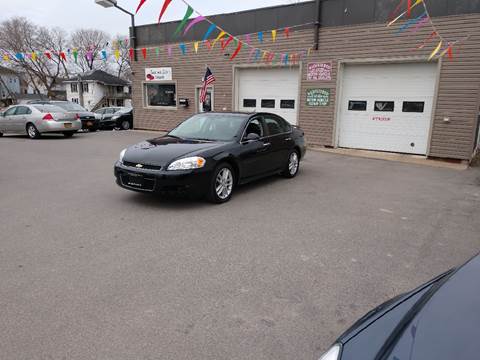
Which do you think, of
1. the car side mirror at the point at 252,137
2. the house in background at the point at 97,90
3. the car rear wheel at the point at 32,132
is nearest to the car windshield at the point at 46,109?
the car rear wheel at the point at 32,132

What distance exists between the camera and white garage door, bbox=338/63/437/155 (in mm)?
11438

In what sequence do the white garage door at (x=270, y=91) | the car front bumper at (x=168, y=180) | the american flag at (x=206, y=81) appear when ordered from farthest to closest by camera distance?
the american flag at (x=206, y=81) < the white garage door at (x=270, y=91) < the car front bumper at (x=168, y=180)

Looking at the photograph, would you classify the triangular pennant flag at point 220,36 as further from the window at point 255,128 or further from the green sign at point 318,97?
the window at point 255,128

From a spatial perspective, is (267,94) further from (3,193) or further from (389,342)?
(389,342)

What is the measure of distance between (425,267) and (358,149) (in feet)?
30.7

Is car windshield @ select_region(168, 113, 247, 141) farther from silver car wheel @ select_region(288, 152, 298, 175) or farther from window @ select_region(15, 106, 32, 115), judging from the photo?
window @ select_region(15, 106, 32, 115)

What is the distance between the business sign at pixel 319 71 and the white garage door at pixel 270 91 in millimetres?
639

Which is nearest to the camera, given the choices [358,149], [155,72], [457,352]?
[457,352]

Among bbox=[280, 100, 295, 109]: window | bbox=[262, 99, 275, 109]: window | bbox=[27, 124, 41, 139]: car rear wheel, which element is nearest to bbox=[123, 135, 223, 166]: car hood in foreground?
bbox=[280, 100, 295, 109]: window

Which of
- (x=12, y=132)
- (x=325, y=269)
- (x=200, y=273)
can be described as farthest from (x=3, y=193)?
(x=12, y=132)

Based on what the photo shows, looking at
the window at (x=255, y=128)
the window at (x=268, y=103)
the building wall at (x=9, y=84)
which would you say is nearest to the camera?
the window at (x=255, y=128)

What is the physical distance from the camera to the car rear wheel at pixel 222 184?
19.5ft

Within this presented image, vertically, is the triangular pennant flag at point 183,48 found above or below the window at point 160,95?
above

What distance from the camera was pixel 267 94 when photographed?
14.6 m
